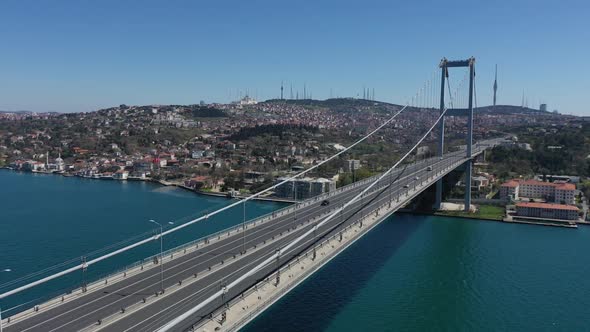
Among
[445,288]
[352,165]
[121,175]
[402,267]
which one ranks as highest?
[352,165]

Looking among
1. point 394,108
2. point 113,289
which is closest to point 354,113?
point 394,108

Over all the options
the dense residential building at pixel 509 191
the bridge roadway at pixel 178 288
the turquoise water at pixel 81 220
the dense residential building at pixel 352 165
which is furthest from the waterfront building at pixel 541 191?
the bridge roadway at pixel 178 288

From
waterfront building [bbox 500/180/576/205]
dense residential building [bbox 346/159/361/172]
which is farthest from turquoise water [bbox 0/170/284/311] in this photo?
waterfront building [bbox 500/180/576/205]

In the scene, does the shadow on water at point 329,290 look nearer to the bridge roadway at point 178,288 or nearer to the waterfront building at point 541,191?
the bridge roadway at point 178,288

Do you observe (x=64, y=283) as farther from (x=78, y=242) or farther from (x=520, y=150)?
(x=520, y=150)

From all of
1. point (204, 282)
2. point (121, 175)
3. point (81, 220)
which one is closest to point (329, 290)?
point (204, 282)

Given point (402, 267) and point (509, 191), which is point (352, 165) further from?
point (402, 267)
